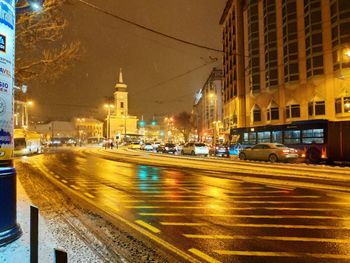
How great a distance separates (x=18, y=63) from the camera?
11.8 m

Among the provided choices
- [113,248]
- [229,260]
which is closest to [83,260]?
[113,248]

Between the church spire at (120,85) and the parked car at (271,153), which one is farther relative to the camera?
the church spire at (120,85)

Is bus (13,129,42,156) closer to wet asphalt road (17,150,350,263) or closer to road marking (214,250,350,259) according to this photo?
wet asphalt road (17,150,350,263)

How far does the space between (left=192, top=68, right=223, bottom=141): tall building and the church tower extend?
27.3 m

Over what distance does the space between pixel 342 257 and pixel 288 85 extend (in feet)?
146

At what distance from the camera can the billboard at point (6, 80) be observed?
262 inches

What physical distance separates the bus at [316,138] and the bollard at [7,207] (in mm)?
25492

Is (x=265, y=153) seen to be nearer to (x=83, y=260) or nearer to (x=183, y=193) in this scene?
(x=183, y=193)

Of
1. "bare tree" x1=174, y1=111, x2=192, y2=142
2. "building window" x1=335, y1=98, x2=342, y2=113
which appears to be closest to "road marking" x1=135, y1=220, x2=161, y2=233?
"building window" x1=335, y1=98, x2=342, y2=113

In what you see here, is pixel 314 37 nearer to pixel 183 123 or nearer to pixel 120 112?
pixel 183 123

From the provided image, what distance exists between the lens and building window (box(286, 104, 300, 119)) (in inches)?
1841

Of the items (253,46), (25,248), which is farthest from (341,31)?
(25,248)

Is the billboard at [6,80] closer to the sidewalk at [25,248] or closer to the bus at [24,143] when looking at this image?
the sidewalk at [25,248]

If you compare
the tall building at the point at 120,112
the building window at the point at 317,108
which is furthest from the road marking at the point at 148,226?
the tall building at the point at 120,112
